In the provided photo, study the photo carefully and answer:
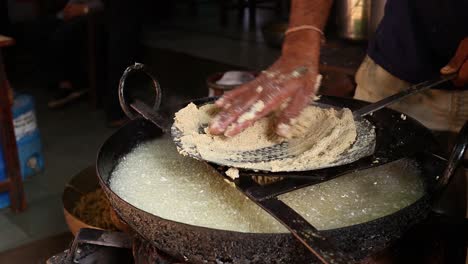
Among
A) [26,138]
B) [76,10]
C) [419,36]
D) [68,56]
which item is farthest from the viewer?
[68,56]

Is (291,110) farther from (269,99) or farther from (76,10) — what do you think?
(76,10)

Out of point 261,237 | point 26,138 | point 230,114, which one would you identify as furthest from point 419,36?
point 26,138

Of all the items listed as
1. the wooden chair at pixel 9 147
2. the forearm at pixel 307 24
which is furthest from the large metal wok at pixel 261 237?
the wooden chair at pixel 9 147

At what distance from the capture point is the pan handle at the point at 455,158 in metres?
0.97

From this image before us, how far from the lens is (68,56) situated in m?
4.78

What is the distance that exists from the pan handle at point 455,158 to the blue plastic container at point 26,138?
259cm

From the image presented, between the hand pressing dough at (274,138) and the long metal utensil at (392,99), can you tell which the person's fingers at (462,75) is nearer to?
the long metal utensil at (392,99)

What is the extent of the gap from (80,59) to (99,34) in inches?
25.3

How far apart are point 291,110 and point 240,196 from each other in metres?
0.21

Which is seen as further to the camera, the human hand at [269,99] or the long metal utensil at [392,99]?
the long metal utensil at [392,99]

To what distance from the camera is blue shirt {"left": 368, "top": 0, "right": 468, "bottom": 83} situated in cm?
150

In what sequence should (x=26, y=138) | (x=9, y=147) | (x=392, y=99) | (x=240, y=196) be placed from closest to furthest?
1. (x=240, y=196)
2. (x=392, y=99)
3. (x=9, y=147)
4. (x=26, y=138)

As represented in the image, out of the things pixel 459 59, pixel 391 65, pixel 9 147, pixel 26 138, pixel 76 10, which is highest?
pixel 459 59

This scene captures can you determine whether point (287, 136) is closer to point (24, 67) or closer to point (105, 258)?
point (105, 258)
